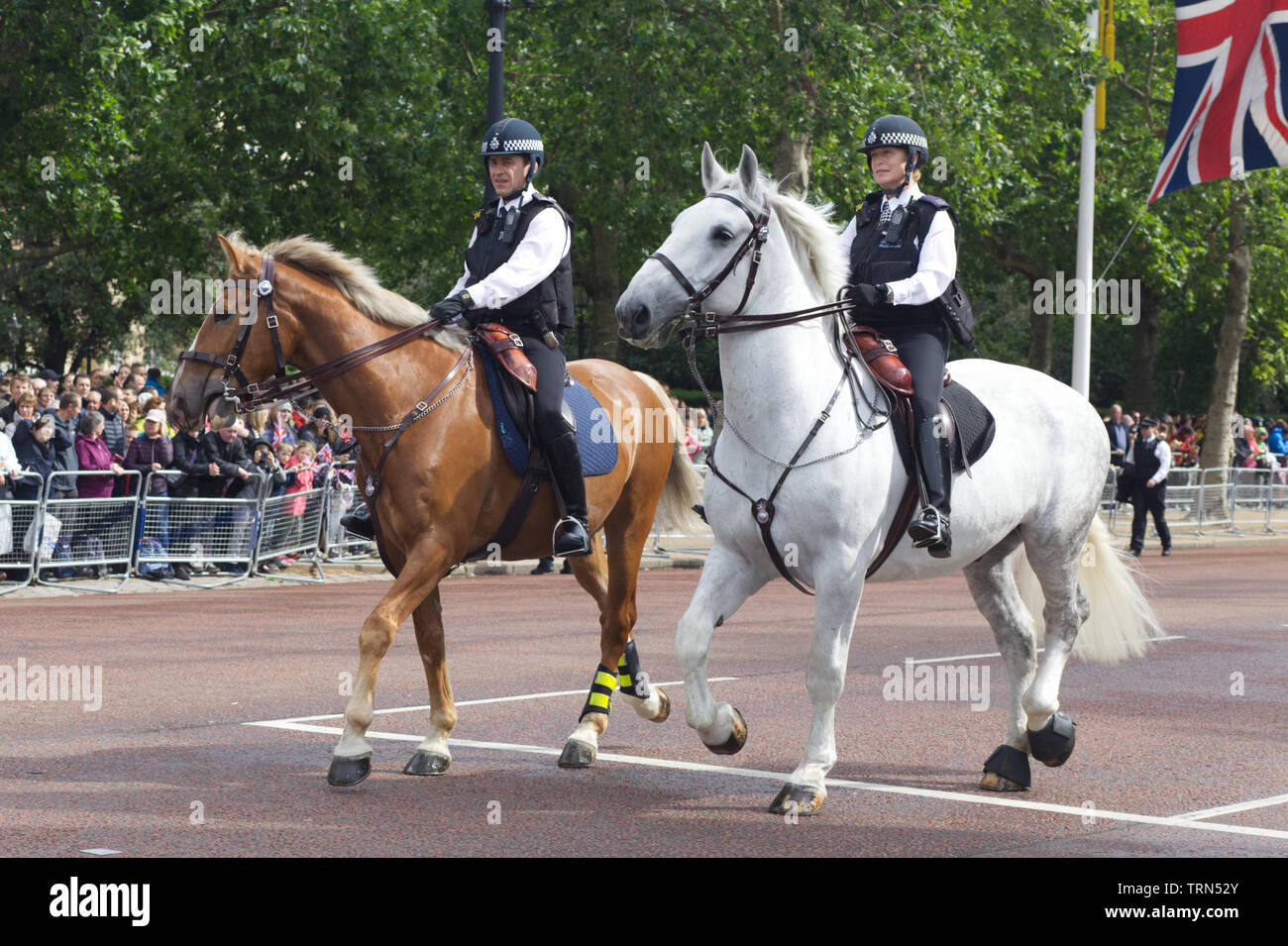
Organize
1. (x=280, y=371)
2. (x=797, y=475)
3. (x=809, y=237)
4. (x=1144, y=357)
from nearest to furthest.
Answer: (x=797, y=475) → (x=809, y=237) → (x=280, y=371) → (x=1144, y=357)

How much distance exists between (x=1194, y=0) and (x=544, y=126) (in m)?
A: 13.4

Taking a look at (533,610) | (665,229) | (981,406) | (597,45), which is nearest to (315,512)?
(533,610)

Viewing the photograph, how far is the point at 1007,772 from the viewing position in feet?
23.6

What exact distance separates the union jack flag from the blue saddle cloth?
1302 centimetres

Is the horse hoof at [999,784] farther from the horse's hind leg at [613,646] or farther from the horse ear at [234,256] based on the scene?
the horse ear at [234,256]

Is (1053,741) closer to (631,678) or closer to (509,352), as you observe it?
(631,678)

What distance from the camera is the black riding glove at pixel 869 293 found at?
6738 millimetres

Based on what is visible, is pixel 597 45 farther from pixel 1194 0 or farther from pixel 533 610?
pixel 533 610

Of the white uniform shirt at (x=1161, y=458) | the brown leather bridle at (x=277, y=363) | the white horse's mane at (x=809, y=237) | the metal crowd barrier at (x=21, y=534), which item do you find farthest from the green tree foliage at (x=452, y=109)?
the white horse's mane at (x=809, y=237)

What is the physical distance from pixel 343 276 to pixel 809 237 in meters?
2.25

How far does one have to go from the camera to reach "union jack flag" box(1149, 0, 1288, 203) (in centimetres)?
1889

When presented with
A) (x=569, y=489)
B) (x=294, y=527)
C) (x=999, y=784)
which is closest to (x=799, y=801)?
(x=999, y=784)

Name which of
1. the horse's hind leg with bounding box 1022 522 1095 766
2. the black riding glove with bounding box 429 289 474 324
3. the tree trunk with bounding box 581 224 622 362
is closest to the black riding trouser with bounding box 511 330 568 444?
the black riding glove with bounding box 429 289 474 324

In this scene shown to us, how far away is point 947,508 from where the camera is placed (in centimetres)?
688
